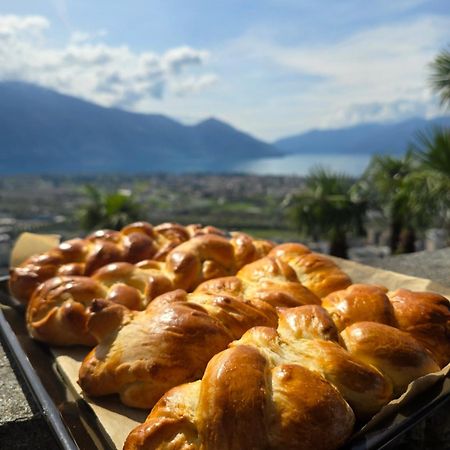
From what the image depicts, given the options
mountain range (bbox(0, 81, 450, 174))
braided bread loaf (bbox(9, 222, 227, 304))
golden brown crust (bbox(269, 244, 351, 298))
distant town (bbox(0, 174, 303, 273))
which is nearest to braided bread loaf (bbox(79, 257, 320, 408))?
golden brown crust (bbox(269, 244, 351, 298))

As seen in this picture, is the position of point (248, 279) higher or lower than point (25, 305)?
higher

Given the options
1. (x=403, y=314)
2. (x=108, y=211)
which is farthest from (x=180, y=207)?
(x=403, y=314)

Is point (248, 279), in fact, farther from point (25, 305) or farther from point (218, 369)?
point (25, 305)

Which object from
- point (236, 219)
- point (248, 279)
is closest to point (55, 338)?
point (248, 279)

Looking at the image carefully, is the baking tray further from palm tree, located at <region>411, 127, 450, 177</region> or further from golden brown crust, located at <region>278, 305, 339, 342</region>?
palm tree, located at <region>411, 127, 450, 177</region>

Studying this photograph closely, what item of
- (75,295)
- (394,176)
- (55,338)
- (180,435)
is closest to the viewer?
(180,435)

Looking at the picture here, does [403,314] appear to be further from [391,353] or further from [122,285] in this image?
[122,285]

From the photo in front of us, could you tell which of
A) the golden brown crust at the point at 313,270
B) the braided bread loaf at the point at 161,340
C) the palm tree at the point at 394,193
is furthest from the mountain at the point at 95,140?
the braided bread loaf at the point at 161,340
